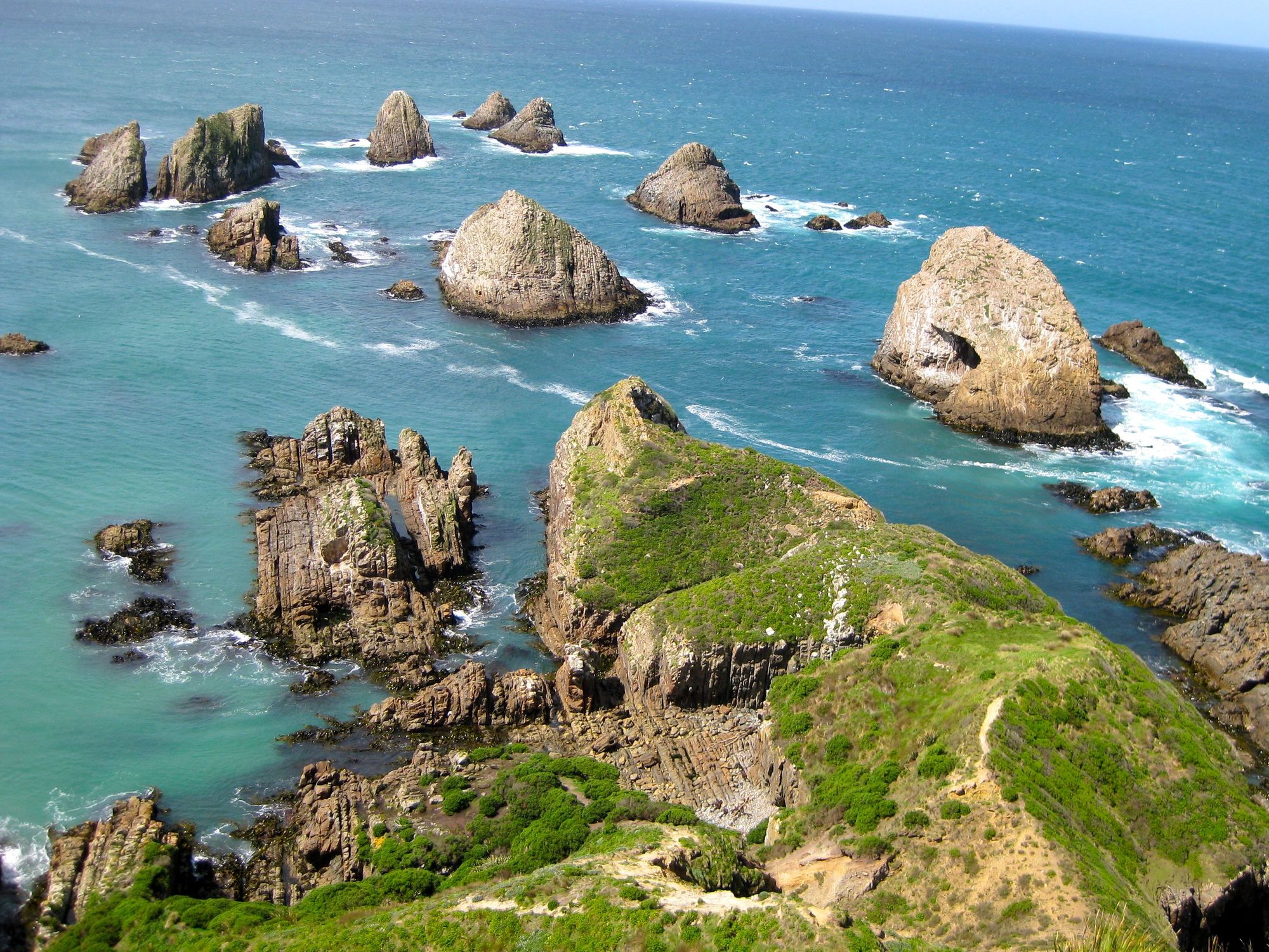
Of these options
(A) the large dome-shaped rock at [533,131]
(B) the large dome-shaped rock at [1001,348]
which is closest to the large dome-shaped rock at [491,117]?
(A) the large dome-shaped rock at [533,131]

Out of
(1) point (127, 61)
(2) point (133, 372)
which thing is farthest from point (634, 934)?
(1) point (127, 61)

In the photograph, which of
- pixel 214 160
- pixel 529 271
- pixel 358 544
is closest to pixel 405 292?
pixel 529 271

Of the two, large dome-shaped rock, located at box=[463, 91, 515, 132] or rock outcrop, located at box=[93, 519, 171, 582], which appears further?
large dome-shaped rock, located at box=[463, 91, 515, 132]

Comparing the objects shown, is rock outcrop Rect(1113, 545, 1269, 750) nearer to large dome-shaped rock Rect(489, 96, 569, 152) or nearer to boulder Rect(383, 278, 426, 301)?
boulder Rect(383, 278, 426, 301)

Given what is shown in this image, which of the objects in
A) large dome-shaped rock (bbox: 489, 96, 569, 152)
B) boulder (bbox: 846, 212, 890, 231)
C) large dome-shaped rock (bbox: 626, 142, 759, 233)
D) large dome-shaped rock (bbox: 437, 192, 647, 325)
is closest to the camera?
large dome-shaped rock (bbox: 437, 192, 647, 325)

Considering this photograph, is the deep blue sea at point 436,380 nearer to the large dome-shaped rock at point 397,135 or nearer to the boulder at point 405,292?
the boulder at point 405,292

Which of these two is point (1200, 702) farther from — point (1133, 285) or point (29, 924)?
point (1133, 285)

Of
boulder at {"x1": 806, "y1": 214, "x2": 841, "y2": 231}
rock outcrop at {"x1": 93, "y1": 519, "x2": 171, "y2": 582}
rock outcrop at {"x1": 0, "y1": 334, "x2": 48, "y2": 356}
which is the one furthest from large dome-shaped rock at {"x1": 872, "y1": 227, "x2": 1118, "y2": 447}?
rock outcrop at {"x1": 0, "y1": 334, "x2": 48, "y2": 356}
